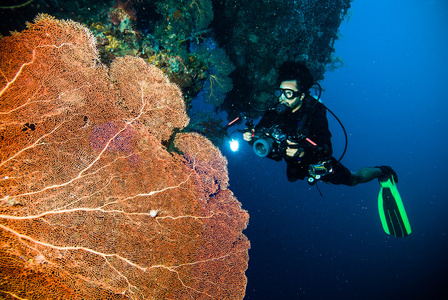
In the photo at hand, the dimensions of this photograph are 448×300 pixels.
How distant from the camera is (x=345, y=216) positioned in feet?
122

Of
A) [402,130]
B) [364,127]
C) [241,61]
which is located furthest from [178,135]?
[402,130]

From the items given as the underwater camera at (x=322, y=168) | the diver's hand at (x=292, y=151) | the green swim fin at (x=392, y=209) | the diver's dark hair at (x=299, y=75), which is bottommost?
the green swim fin at (x=392, y=209)

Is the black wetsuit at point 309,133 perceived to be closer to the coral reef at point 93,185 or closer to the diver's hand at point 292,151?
the diver's hand at point 292,151

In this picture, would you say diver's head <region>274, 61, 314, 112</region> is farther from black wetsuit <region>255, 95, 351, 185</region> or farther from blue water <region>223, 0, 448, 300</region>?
blue water <region>223, 0, 448, 300</region>

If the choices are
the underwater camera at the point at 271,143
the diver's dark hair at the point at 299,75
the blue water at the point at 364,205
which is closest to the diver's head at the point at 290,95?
the diver's dark hair at the point at 299,75

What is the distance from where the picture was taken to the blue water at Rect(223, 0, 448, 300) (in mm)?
23875

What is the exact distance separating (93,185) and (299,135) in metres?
3.66

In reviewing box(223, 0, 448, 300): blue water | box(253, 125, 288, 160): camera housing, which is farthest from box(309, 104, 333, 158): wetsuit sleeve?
box(223, 0, 448, 300): blue water

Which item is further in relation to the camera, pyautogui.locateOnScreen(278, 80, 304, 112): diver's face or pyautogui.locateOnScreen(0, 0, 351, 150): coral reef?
pyautogui.locateOnScreen(278, 80, 304, 112): diver's face

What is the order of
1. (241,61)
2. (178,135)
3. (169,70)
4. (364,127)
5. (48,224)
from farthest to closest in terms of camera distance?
(364,127)
(241,61)
(169,70)
(178,135)
(48,224)

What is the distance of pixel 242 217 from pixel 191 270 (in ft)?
3.73

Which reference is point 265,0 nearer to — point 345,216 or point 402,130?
point 345,216

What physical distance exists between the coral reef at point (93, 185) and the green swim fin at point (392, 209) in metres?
5.69

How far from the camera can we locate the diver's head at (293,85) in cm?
466
